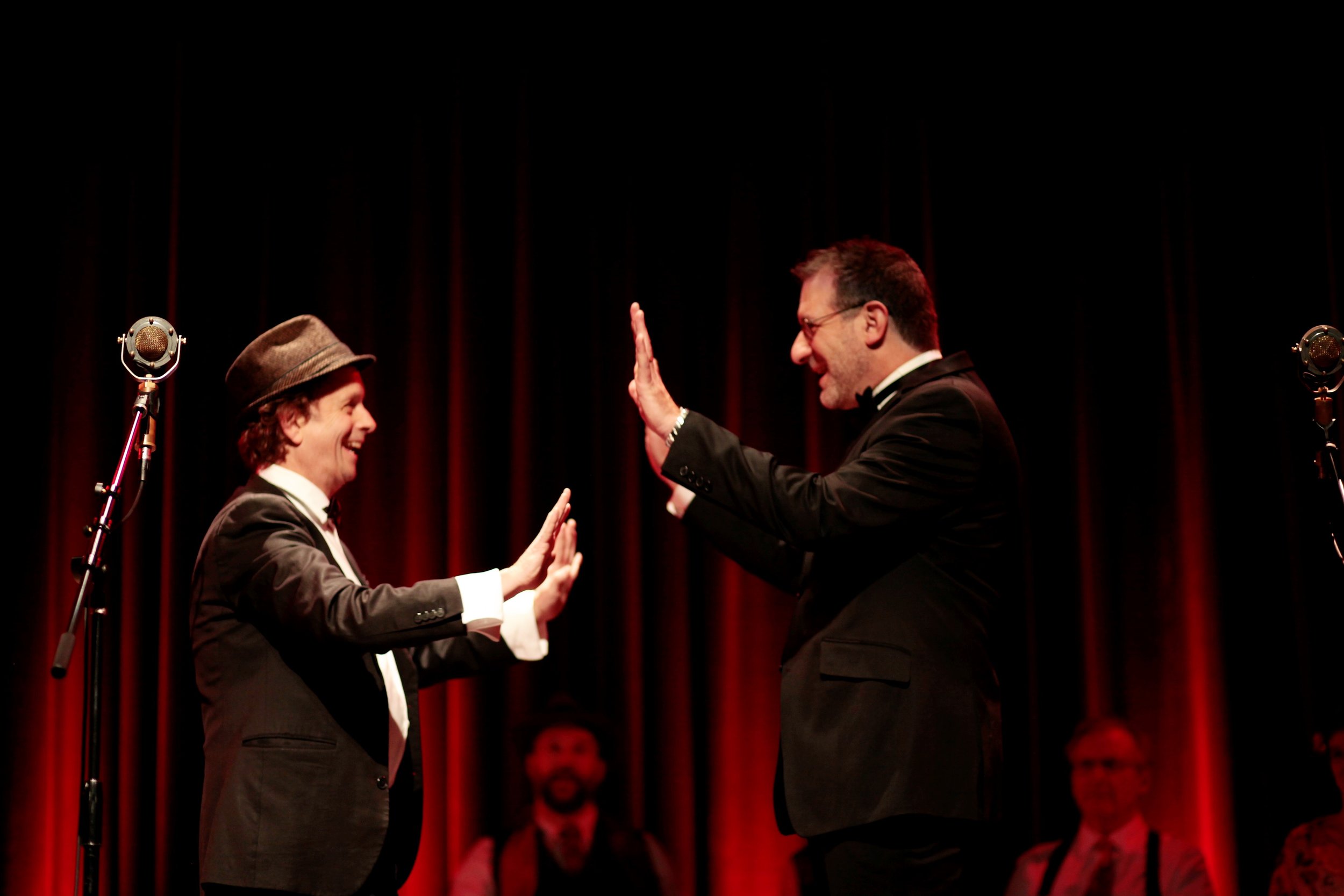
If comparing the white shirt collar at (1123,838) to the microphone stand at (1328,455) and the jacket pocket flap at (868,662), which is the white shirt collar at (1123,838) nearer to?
the microphone stand at (1328,455)

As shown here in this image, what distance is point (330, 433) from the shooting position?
8.37 feet

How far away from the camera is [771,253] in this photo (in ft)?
13.4

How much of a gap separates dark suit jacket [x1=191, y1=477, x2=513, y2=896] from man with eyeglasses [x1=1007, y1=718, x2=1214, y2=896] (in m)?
2.21

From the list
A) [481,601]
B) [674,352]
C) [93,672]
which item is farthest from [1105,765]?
[93,672]

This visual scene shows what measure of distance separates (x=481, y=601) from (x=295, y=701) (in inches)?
16.9

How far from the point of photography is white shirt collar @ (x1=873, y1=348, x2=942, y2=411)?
2.32 m

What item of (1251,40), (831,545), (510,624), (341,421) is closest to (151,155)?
(341,421)

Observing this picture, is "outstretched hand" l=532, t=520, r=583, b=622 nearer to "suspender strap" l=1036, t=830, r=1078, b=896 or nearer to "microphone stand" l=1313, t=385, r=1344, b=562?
"microphone stand" l=1313, t=385, r=1344, b=562

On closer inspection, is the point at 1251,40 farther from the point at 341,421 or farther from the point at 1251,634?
the point at 341,421

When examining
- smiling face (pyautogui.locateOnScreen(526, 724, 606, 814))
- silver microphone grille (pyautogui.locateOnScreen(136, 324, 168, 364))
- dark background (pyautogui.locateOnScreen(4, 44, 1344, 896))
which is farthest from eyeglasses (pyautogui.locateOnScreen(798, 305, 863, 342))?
smiling face (pyautogui.locateOnScreen(526, 724, 606, 814))

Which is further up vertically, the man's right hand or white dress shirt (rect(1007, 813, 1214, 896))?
the man's right hand

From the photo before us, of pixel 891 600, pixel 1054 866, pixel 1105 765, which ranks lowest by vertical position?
pixel 1054 866

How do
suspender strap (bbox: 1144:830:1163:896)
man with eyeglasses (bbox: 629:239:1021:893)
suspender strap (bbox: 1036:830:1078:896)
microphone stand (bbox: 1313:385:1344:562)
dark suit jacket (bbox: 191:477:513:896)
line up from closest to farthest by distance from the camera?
man with eyeglasses (bbox: 629:239:1021:893) < dark suit jacket (bbox: 191:477:513:896) < microphone stand (bbox: 1313:385:1344:562) < suspender strap (bbox: 1144:830:1163:896) < suspender strap (bbox: 1036:830:1078:896)

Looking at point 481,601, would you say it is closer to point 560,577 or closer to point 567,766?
point 560,577
